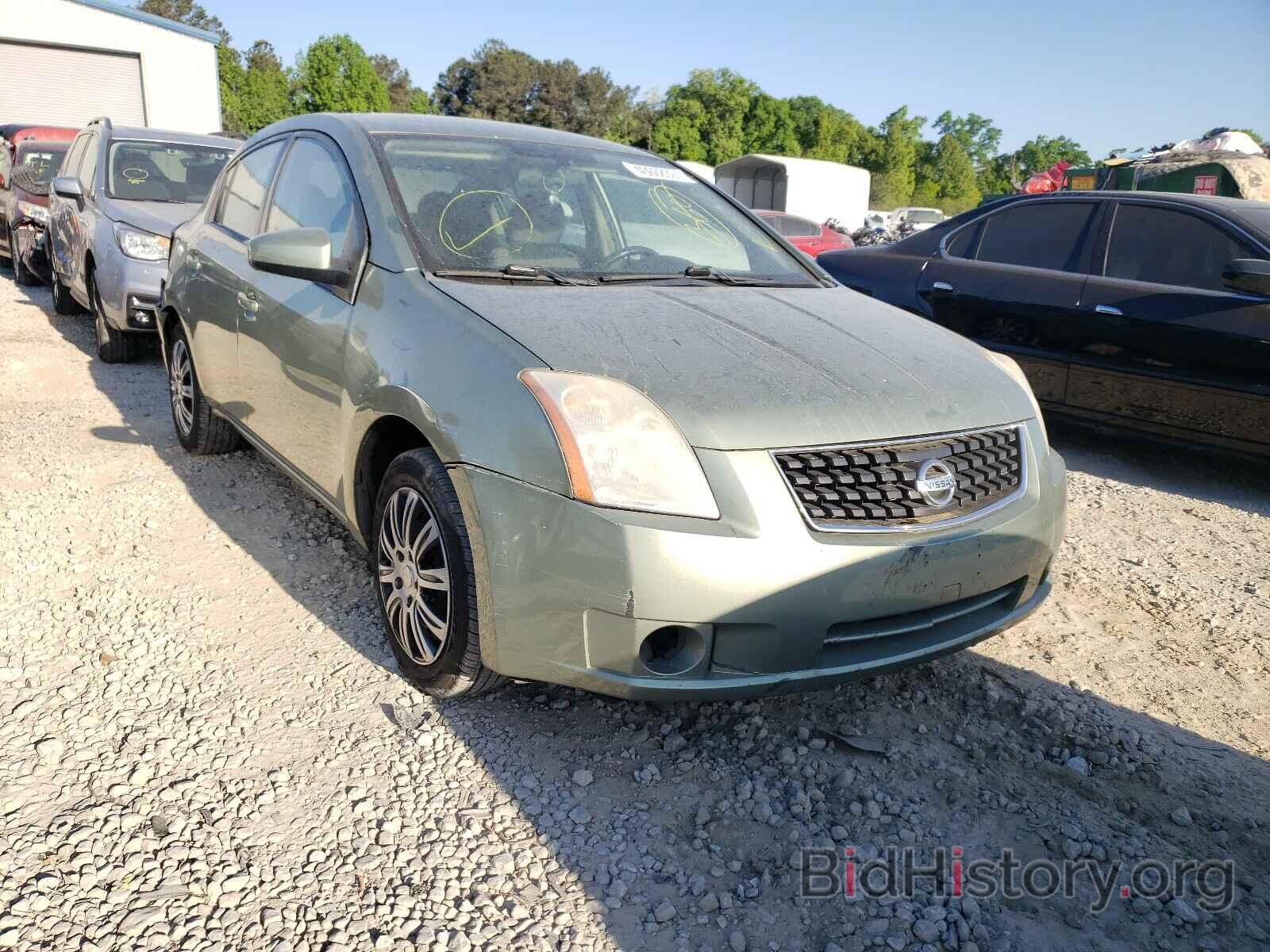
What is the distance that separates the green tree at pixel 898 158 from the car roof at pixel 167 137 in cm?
6142

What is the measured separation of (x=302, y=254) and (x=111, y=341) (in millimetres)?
4589

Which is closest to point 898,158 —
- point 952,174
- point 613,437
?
point 952,174

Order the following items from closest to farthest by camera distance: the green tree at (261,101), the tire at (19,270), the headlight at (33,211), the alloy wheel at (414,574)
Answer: the alloy wheel at (414,574) < the headlight at (33,211) < the tire at (19,270) < the green tree at (261,101)

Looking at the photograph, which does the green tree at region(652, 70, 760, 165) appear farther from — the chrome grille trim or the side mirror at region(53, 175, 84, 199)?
the chrome grille trim

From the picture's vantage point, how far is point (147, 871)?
2.09 m

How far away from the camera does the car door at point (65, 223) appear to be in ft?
25.2

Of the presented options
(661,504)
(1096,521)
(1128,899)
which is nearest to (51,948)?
(661,504)

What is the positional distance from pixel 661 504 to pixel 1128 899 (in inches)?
53.3

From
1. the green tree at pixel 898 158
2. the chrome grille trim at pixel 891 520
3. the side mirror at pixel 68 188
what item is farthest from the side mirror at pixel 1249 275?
the green tree at pixel 898 158

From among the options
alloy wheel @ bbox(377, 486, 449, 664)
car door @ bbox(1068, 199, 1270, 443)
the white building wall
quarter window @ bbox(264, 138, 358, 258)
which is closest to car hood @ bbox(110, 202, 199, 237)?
quarter window @ bbox(264, 138, 358, 258)

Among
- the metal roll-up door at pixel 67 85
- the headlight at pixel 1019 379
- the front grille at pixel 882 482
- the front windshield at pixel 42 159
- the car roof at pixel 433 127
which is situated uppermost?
the metal roll-up door at pixel 67 85

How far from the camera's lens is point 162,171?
761 cm

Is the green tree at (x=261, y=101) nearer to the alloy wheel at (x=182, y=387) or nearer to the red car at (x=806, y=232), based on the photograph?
the red car at (x=806, y=232)

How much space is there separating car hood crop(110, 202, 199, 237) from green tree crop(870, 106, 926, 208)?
62.2 m
